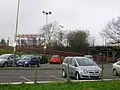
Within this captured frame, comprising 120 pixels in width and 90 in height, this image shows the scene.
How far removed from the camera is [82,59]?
73.4ft

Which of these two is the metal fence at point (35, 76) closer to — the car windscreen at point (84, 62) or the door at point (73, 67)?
Answer: the door at point (73, 67)

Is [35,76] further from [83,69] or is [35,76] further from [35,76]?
[83,69]

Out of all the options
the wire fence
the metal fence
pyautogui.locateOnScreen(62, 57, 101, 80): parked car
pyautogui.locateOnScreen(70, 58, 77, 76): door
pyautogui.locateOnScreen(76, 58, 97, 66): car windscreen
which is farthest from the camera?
pyautogui.locateOnScreen(76, 58, 97, 66): car windscreen

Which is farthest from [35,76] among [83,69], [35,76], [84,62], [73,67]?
[84,62]

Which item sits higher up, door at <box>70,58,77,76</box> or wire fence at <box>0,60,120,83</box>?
door at <box>70,58,77,76</box>

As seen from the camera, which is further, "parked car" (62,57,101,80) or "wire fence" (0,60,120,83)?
"parked car" (62,57,101,80)

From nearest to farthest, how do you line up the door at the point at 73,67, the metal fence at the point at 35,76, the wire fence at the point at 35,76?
1. the wire fence at the point at 35,76
2. the metal fence at the point at 35,76
3. the door at the point at 73,67

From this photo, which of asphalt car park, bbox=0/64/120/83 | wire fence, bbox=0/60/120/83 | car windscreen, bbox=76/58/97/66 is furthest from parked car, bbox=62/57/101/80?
asphalt car park, bbox=0/64/120/83

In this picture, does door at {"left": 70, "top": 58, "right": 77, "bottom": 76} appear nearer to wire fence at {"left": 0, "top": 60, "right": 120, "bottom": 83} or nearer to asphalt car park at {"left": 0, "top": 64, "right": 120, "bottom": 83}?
wire fence at {"left": 0, "top": 60, "right": 120, "bottom": 83}

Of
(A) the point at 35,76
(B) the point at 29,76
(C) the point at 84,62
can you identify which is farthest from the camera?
(B) the point at 29,76

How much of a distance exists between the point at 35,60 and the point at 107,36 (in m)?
46.9

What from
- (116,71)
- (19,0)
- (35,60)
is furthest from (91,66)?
(35,60)

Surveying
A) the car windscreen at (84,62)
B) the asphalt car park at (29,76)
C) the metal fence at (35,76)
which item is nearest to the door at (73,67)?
the car windscreen at (84,62)

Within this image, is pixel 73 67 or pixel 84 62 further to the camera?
pixel 84 62
